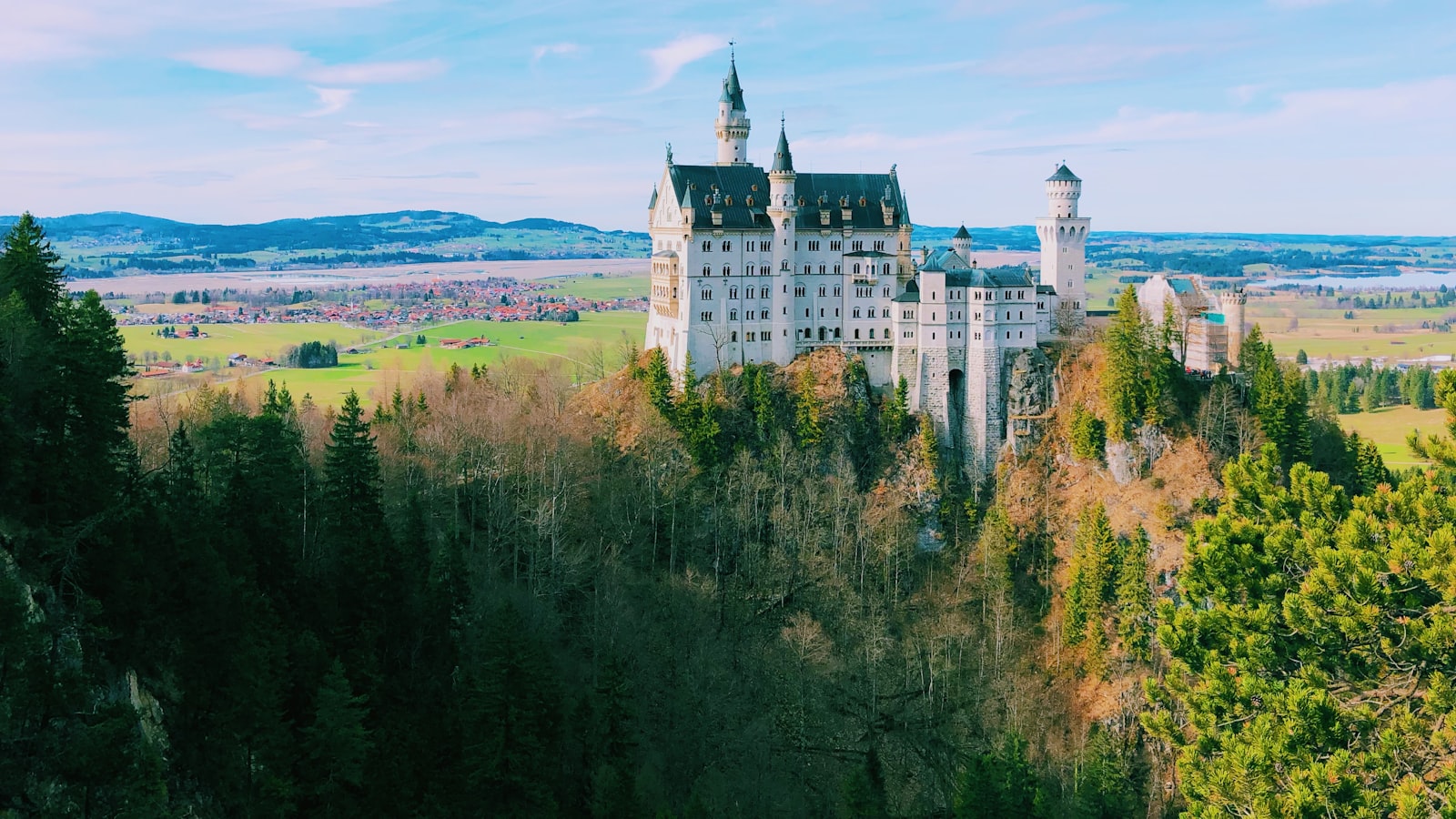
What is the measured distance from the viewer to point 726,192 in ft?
276

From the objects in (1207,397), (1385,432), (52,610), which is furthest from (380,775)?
(1385,432)

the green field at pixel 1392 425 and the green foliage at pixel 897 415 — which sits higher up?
the green foliage at pixel 897 415

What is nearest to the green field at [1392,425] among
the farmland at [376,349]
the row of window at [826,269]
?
the row of window at [826,269]

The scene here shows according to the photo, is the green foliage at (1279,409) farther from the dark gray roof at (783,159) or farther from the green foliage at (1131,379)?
the dark gray roof at (783,159)

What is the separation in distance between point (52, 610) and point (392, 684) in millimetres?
15469

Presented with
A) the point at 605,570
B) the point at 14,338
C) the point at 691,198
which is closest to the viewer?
the point at 14,338

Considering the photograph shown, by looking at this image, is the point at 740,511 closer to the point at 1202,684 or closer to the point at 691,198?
the point at 691,198

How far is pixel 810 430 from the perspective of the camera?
80.2 m

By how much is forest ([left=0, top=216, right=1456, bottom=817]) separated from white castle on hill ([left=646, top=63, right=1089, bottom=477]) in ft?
7.98

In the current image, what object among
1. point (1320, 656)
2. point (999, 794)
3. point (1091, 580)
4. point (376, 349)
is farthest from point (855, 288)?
point (376, 349)

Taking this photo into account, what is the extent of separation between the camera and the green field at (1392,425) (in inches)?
4380

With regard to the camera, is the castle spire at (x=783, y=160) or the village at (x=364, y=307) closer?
the castle spire at (x=783, y=160)

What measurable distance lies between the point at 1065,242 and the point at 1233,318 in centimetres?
1303

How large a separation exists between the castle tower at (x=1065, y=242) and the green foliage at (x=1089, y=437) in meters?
9.52
